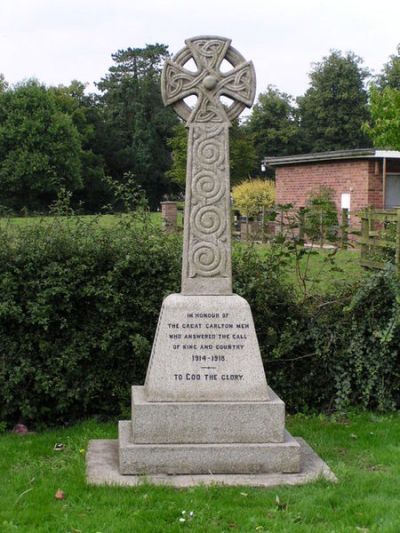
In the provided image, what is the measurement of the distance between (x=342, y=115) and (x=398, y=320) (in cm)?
5404

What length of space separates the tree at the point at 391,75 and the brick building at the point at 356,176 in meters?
25.2

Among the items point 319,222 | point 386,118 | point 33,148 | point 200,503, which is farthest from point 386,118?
point 33,148

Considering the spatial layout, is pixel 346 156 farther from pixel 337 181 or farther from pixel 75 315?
pixel 75 315

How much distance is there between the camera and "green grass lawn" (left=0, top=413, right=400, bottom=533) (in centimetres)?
503

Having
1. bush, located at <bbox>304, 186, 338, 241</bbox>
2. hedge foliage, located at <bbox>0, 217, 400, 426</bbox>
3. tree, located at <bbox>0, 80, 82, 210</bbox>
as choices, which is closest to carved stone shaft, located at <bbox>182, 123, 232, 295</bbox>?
hedge foliage, located at <bbox>0, 217, 400, 426</bbox>

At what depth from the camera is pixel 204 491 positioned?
5605 mm

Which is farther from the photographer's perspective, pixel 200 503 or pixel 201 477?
pixel 201 477

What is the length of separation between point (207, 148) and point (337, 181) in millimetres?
22774

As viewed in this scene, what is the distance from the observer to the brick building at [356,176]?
27062 mm

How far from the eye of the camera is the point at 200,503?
5375mm

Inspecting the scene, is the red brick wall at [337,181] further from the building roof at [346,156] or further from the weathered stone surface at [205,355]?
the weathered stone surface at [205,355]

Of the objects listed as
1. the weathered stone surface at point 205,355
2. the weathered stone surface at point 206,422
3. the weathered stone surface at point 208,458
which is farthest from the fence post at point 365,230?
the weathered stone surface at point 208,458

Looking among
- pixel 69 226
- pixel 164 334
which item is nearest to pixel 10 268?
pixel 69 226

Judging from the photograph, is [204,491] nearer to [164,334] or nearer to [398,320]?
[164,334]
